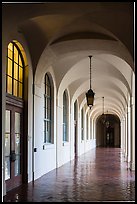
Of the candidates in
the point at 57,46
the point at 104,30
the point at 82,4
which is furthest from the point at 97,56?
the point at 82,4

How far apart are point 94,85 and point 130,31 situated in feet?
40.6

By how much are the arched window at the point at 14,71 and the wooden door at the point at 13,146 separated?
511 millimetres

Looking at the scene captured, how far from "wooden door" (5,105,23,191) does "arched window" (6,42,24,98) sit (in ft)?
1.68

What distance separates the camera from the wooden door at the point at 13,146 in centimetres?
935

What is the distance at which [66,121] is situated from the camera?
19.9m

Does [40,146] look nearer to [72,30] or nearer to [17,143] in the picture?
[17,143]

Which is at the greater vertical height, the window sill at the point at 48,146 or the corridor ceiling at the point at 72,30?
the corridor ceiling at the point at 72,30

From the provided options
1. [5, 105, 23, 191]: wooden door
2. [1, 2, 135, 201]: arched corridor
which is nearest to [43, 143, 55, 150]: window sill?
[1, 2, 135, 201]: arched corridor

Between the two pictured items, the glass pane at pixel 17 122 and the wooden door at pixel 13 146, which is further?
the glass pane at pixel 17 122

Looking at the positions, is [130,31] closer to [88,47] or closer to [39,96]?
[88,47]

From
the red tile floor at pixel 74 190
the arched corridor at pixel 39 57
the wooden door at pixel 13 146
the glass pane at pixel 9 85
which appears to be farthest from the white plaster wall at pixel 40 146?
the glass pane at pixel 9 85

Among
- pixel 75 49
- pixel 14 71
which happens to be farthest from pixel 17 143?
pixel 75 49

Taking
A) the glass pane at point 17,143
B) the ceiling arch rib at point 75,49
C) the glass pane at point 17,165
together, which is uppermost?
the ceiling arch rib at point 75,49

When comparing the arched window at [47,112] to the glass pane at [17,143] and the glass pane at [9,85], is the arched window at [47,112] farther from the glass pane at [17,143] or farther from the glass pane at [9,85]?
the glass pane at [9,85]
